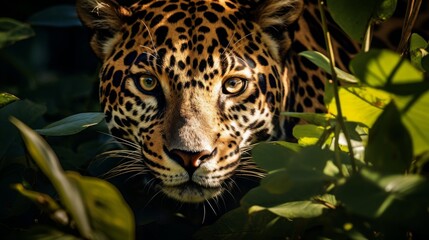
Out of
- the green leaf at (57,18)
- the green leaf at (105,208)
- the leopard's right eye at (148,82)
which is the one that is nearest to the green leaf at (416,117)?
the green leaf at (105,208)

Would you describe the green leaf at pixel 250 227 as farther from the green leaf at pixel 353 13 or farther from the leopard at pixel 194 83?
the leopard at pixel 194 83

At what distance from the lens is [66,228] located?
1.71 meters

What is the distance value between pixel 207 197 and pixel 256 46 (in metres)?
0.64

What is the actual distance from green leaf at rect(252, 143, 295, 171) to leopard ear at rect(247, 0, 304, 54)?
129 cm

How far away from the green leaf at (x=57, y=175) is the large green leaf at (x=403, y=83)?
0.63 metres

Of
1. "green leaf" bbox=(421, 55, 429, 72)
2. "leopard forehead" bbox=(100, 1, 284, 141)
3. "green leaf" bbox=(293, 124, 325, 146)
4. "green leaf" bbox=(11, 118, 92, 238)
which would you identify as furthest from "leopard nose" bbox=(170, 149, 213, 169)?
"green leaf" bbox=(11, 118, 92, 238)

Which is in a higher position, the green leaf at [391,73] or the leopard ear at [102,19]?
the green leaf at [391,73]

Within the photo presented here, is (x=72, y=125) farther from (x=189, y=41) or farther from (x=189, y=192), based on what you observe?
(x=189, y=41)

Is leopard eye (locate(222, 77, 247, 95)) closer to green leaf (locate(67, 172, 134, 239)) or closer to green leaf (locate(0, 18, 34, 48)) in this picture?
green leaf (locate(0, 18, 34, 48))

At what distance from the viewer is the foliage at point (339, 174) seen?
1529 mm

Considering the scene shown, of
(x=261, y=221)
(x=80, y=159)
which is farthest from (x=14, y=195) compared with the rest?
(x=261, y=221)

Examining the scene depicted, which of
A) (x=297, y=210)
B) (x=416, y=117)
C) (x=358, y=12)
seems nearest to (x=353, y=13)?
(x=358, y=12)

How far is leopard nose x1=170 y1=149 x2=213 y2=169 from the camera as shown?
2.67m

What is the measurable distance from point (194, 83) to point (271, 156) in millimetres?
1085
